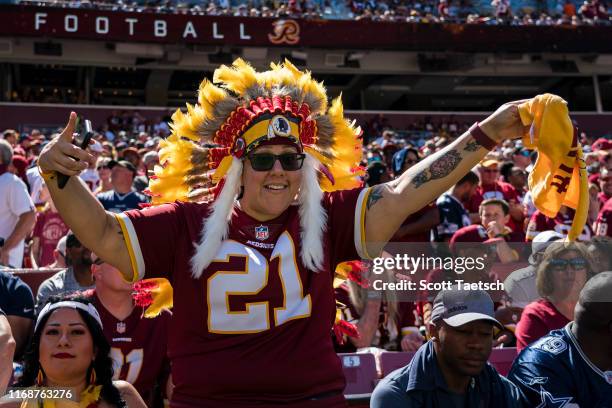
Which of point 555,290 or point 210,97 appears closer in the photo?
point 210,97

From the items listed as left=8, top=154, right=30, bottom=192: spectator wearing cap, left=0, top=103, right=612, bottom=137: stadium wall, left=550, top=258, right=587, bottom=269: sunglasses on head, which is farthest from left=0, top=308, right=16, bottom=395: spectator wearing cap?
left=0, top=103, right=612, bottom=137: stadium wall

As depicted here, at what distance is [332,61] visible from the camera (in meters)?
27.4

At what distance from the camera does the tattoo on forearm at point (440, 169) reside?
2.47 metres

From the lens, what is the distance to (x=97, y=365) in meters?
3.04

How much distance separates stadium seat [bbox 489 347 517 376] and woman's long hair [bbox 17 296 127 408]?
7.14ft

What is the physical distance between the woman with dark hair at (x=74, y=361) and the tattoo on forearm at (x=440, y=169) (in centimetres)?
139

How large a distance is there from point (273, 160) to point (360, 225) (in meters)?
0.34

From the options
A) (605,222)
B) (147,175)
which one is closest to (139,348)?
(605,222)

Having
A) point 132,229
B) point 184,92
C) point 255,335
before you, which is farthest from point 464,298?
point 184,92

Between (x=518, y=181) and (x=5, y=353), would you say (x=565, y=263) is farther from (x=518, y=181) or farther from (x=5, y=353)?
(x=518, y=181)

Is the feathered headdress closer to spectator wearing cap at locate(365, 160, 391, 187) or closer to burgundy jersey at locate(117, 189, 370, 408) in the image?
burgundy jersey at locate(117, 189, 370, 408)

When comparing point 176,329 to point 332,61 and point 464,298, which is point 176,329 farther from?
point 332,61

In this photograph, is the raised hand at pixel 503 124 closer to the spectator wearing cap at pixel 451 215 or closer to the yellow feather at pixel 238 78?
the yellow feather at pixel 238 78

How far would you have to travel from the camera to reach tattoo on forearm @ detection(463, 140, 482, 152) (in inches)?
97.4
